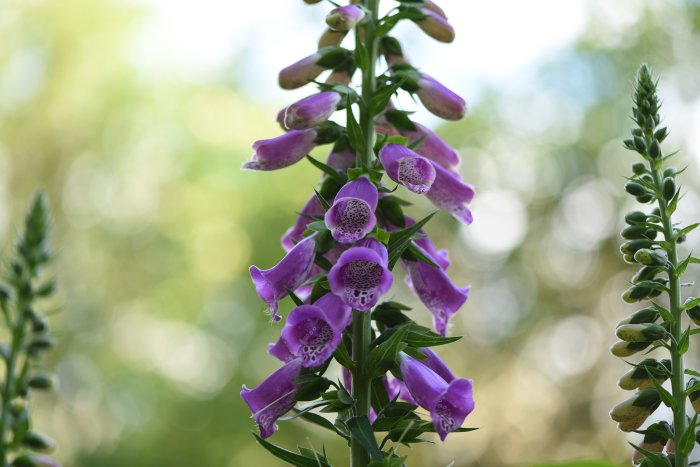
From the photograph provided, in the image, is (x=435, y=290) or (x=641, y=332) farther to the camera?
(x=435, y=290)

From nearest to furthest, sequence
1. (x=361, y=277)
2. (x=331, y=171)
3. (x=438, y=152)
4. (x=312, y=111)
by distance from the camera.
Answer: (x=361, y=277) → (x=331, y=171) → (x=312, y=111) → (x=438, y=152)

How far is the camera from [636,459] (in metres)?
1.39

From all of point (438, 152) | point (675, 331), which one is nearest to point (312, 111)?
point (438, 152)

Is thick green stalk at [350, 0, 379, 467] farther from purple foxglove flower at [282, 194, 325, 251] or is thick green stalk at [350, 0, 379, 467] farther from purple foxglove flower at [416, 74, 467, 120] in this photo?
purple foxglove flower at [282, 194, 325, 251]

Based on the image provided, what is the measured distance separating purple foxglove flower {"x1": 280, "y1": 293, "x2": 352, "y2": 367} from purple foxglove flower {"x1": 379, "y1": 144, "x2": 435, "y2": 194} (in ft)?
0.83

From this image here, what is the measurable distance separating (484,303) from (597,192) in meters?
2.74

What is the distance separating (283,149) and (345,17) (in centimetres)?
31

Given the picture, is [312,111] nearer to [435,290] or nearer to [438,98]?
[438,98]

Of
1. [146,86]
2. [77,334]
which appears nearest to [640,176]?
[77,334]

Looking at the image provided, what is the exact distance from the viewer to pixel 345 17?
1.54 meters

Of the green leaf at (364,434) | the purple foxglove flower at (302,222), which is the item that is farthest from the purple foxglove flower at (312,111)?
the green leaf at (364,434)

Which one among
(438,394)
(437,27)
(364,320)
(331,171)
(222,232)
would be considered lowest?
(438,394)

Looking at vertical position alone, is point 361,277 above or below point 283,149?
below

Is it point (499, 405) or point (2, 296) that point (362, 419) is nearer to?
point (2, 296)
